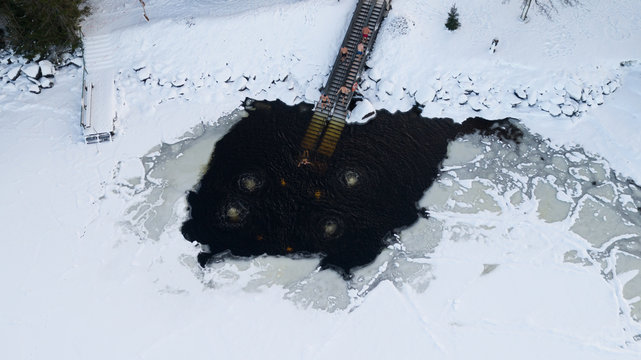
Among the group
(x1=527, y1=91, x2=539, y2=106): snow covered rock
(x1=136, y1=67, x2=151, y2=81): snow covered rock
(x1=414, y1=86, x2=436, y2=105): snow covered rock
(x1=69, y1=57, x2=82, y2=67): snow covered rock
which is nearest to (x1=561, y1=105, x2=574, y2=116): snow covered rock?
(x1=527, y1=91, x2=539, y2=106): snow covered rock

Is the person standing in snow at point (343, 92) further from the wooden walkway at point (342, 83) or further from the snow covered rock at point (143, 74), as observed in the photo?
the snow covered rock at point (143, 74)

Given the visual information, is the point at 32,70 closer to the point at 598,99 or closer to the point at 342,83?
the point at 342,83

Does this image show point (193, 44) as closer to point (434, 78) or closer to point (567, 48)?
point (434, 78)

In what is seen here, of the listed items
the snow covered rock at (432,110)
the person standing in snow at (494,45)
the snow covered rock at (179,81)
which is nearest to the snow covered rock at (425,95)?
the snow covered rock at (432,110)

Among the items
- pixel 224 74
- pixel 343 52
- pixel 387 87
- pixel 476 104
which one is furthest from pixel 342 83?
pixel 476 104

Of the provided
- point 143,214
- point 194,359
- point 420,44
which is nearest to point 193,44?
point 143,214
